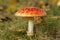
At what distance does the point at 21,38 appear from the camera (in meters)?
4.53

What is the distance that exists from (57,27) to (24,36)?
119cm

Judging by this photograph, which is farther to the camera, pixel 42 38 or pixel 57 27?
pixel 57 27

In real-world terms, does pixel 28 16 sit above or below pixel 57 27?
above

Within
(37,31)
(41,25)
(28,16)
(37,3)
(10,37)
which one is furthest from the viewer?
(37,3)

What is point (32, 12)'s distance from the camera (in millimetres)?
4277

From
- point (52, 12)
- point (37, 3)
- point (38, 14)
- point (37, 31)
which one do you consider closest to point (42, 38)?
point (37, 31)

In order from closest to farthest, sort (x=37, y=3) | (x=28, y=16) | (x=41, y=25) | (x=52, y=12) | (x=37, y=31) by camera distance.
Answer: (x=28, y=16) → (x=37, y=31) → (x=41, y=25) → (x=52, y=12) → (x=37, y=3)

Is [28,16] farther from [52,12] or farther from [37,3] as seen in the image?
[37,3]

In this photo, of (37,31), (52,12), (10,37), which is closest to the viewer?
(10,37)

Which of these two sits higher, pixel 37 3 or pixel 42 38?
pixel 37 3

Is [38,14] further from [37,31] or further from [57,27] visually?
[57,27]

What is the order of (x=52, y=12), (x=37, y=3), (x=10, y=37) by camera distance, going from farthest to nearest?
(x=37, y=3) < (x=52, y=12) < (x=10, y=37)

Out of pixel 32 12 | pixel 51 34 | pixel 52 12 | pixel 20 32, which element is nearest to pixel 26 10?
pixel 32 12

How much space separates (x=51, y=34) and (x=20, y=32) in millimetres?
765
